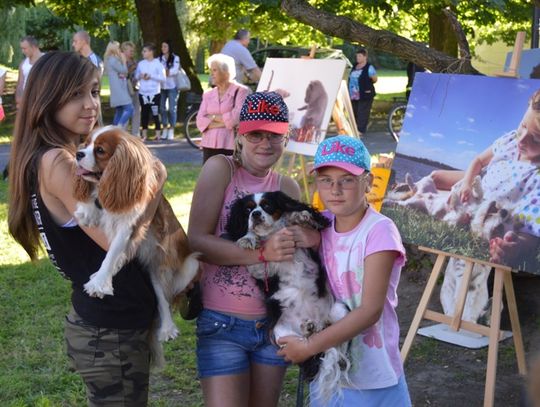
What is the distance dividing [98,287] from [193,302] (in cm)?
49

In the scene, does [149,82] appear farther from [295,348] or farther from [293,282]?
[295,348]

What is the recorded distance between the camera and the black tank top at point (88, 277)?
8.50 feet

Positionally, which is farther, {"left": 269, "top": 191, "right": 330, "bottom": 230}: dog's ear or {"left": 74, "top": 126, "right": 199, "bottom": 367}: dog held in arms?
{"left": 269, "top": 191, "right": 330, "bottom": 230}: dog's ear

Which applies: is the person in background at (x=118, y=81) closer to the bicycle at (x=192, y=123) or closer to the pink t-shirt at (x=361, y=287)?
the bicycle at (x=192, y=123)

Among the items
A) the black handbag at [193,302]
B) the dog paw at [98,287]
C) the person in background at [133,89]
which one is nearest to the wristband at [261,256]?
the black handbag at [193,302]

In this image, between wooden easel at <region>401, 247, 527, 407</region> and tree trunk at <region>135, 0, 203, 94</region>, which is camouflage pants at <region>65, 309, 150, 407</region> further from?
tree trunk at <region>135, 0, 203, 94</region>

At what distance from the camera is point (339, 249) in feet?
8.91

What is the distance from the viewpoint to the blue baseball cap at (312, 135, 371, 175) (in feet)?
8.84

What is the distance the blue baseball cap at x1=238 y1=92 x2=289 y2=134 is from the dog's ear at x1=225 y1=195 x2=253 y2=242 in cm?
28

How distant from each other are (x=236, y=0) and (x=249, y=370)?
17.4 meters

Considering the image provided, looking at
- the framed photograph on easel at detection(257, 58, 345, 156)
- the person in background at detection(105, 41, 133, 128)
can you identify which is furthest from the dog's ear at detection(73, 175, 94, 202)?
the person in background at detection(105, 41, 133, 128)

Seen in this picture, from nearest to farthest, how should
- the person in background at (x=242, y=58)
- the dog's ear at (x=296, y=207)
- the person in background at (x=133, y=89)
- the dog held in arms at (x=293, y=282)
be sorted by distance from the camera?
the dog held in arms at (x=293, y=282) → the dog's ear at (x=296, y=207) → the person in background at (x=242, y=58) → the person in background at (x=133, y=89)

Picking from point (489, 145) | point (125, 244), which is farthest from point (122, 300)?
point (489, 145)

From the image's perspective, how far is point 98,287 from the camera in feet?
8.39
